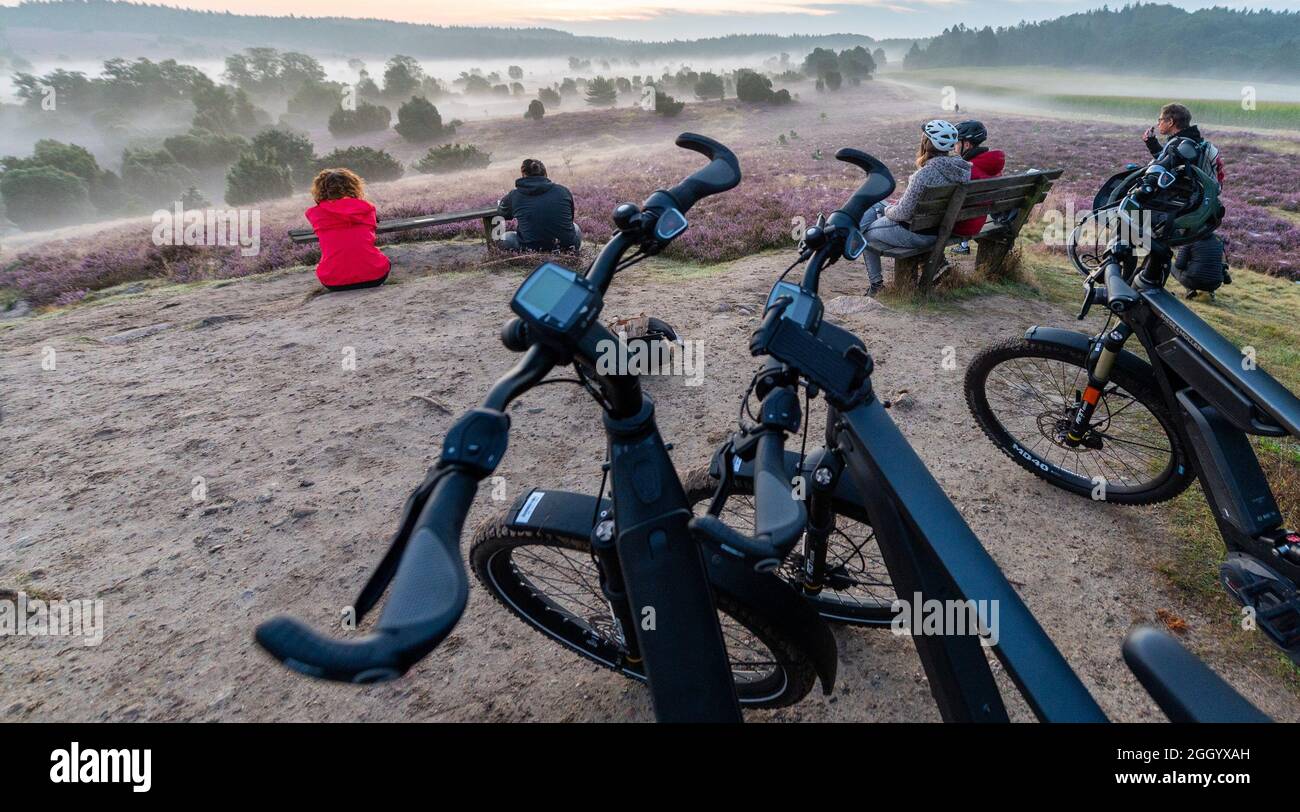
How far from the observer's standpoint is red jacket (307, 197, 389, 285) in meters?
7.87

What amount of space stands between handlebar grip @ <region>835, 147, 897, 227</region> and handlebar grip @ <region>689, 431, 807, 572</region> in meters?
1.18

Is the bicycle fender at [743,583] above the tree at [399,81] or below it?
below

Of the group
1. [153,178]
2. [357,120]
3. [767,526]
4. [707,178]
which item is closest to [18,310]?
[707,178]

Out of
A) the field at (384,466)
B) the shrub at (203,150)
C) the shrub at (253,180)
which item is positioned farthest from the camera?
the shrub at (203,150)

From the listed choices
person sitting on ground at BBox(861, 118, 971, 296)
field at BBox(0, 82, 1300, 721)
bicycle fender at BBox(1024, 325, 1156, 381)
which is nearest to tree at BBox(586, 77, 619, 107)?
field at BBox(0, 82, 1300, 721)

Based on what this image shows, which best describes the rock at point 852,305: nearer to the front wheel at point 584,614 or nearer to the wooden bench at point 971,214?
the wooden bench at point 971,214

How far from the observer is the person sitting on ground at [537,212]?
9305mm

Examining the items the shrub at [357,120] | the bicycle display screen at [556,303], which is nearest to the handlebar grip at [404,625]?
the bicycle display screen at [556,303]

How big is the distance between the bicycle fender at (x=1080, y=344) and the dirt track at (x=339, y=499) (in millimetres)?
1022

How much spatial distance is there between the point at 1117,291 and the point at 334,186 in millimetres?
8560

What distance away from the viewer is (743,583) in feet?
7.00
